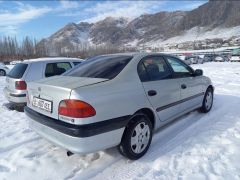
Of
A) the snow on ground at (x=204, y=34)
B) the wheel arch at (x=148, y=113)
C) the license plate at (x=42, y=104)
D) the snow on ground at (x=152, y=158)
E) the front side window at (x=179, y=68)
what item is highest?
the snow on ground at (x=204, y=34)

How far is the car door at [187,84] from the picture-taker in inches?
178

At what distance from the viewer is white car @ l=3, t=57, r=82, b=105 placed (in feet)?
19.2

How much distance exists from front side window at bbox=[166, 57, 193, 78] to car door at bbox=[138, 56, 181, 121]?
0.20 metres

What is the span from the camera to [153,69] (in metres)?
3.98

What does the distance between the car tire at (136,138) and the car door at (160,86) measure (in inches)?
13.7

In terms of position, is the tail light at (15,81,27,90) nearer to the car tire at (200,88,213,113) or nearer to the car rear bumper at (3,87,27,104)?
the car rear bumper at (3,87,27,104)

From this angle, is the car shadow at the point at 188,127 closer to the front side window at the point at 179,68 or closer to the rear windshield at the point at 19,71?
the front side window at the point at 179,68

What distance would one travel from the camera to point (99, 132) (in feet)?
9.72

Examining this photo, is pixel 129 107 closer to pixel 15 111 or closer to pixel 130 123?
pixel 130 123

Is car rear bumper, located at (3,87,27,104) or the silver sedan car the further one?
car rear bumper, located at (3,87,27,104)

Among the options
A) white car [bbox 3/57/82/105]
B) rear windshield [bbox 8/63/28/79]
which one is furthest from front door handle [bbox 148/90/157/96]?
rear windshield [bbox 8/63/28/79]

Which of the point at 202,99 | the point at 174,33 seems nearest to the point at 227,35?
the point at 174,33

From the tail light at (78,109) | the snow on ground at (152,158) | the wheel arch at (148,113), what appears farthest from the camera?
the wheel arch at (148,113)

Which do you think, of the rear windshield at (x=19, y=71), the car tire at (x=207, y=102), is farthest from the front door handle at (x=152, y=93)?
the rear windshield at (x=19, y=71)
